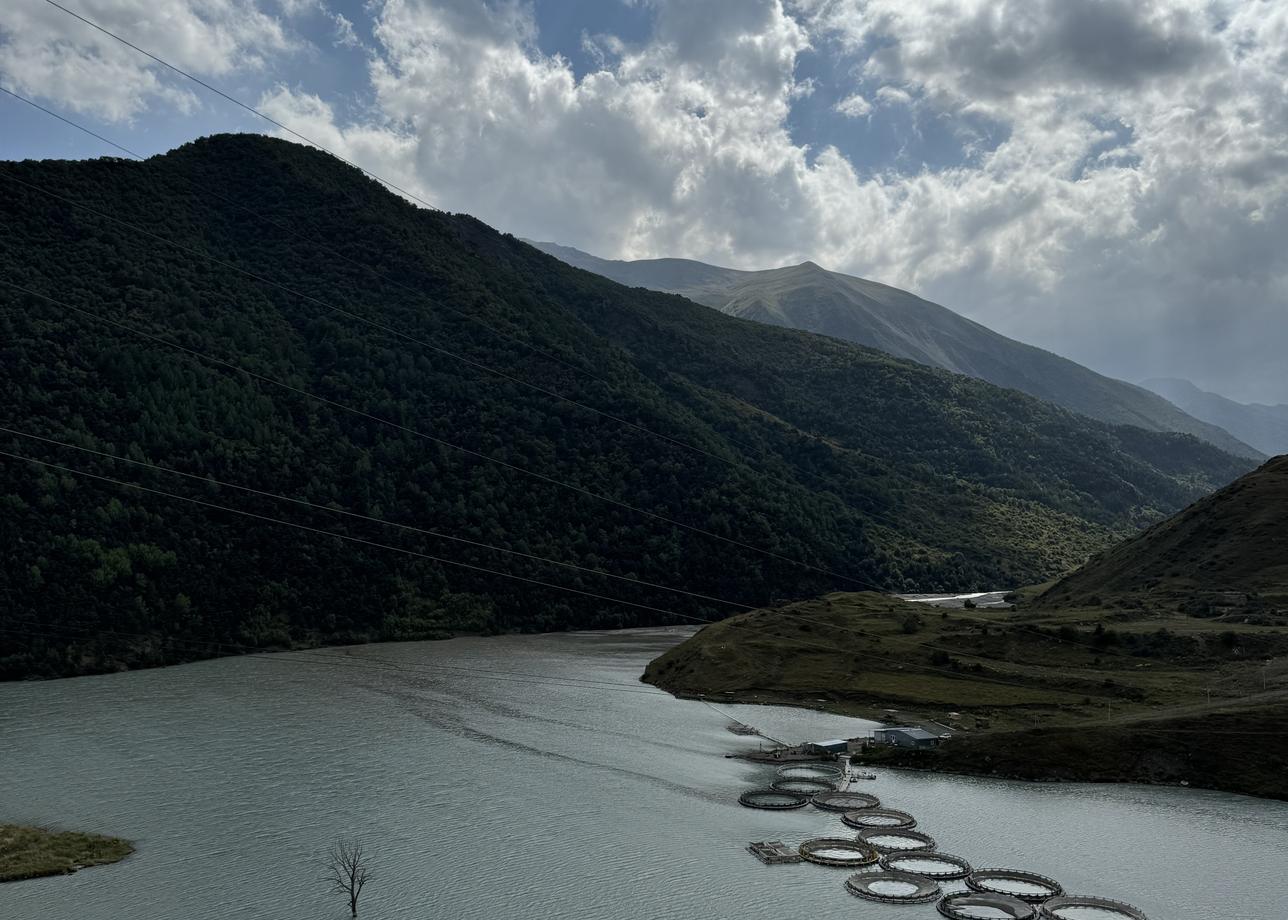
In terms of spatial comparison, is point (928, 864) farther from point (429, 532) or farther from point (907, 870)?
point (429, 532)

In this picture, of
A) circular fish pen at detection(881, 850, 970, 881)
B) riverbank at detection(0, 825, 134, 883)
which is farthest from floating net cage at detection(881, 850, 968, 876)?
riverbank at detection(0, 825, 134, 883)

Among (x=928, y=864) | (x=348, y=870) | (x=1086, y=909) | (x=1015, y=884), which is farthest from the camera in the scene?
(x=928, y=864)

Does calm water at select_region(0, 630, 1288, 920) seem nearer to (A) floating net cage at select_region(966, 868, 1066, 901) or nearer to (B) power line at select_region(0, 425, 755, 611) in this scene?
(A) floating net cage at select_region(966, 868, 1066, 901)

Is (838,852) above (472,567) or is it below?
below

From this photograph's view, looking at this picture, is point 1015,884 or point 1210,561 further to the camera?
point 1210,561

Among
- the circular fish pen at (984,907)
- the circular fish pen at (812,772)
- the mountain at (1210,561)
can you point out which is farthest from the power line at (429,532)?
the circular fish pen at (984,907)

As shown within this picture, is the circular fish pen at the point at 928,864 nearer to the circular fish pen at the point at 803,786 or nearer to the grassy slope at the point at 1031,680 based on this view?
the circular fish pen at the point at 803,786

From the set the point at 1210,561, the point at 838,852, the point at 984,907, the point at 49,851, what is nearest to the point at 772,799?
the point at 838,852

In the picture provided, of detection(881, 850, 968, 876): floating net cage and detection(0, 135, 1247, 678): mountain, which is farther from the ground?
detection(0, 135, 1247, 678): mountain
